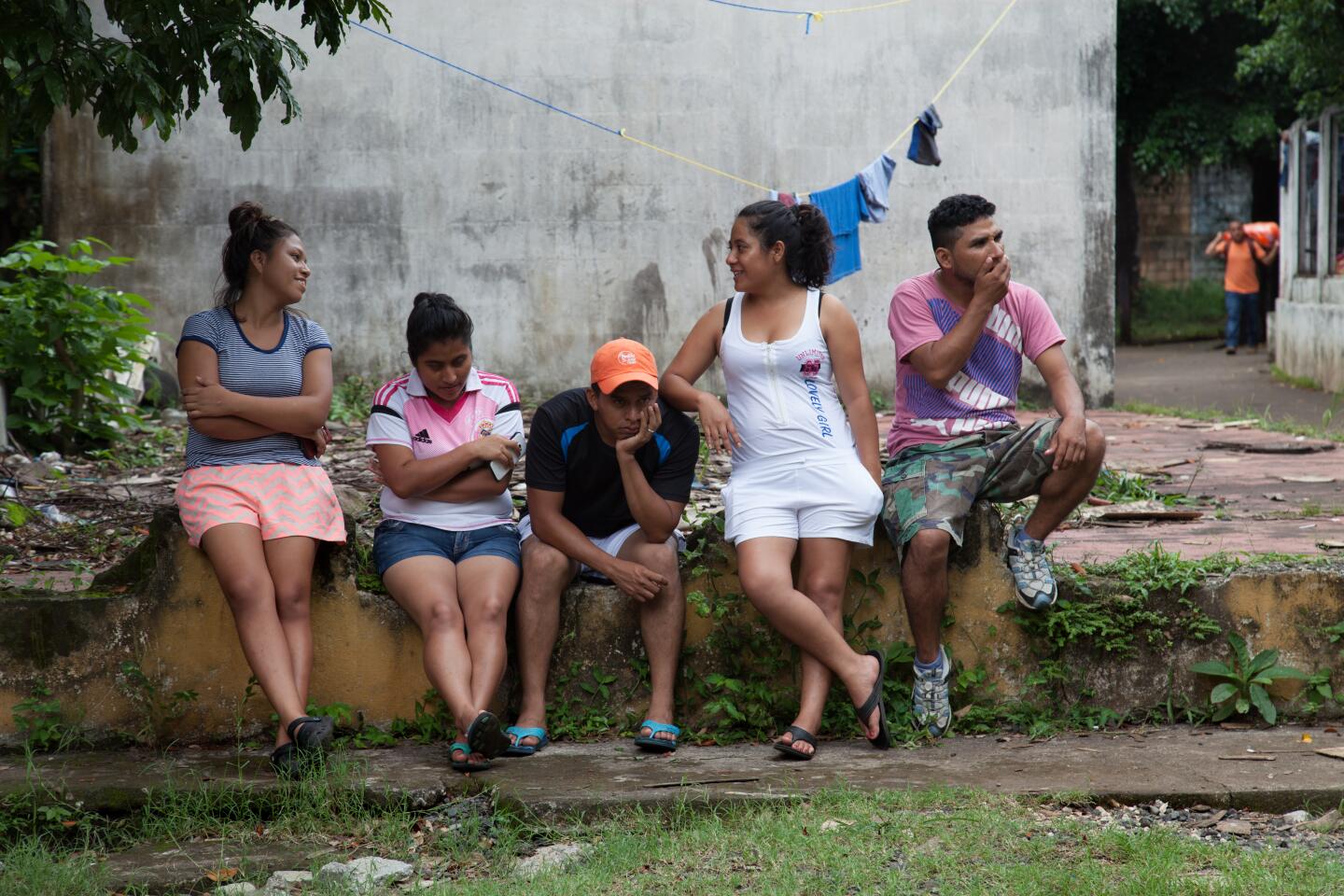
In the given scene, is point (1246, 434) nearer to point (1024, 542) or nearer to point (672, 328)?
point (672, 328)

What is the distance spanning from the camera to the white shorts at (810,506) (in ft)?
13.7

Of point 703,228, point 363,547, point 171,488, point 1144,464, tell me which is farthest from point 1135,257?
point 363,547

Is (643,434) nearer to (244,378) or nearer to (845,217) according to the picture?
(244,378)

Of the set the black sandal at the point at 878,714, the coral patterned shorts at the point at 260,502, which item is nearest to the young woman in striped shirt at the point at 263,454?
the coral patterned shorts at the point at 260,502

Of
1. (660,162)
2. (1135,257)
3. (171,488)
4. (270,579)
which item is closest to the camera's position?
(270,579)

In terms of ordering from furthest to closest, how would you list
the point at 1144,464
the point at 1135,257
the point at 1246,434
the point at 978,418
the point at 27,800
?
1. the point at 1135,257
2. the point at 1246,434
3. the point at 1144,464
4. the point at 978,418
5. the point at 27,800

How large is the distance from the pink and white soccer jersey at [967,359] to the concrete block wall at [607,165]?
6.60m

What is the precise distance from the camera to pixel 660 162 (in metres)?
11.0

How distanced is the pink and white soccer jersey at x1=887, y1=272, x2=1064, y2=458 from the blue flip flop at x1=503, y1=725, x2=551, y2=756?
1.44 m

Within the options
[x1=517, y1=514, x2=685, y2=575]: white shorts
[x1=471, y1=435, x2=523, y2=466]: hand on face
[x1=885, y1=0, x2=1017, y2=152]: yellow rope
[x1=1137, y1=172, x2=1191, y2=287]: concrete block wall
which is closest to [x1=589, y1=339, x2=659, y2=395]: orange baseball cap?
[x1=471, y1=435, x2=523, y2=466]: hand on face

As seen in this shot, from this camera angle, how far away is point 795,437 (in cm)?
429

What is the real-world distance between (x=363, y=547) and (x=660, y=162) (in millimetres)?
7009

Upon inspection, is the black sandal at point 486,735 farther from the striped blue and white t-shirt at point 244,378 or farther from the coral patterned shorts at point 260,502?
the striped blue and white t-shirt at point 244,378

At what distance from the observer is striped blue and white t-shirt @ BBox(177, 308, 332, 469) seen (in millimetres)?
4277
